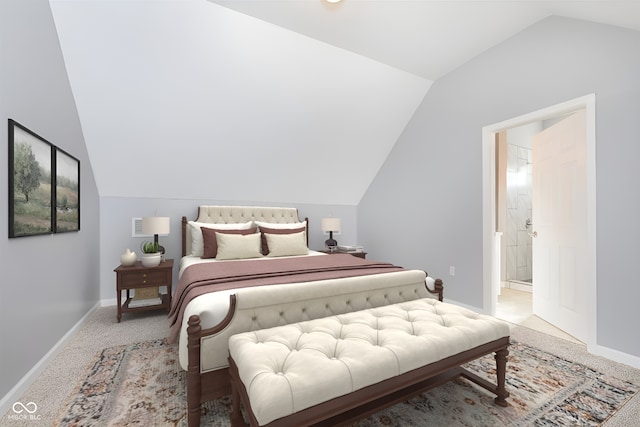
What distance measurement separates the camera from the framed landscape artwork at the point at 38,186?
165 centimetres

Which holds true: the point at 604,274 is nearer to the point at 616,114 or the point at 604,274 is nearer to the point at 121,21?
the point at 616,114

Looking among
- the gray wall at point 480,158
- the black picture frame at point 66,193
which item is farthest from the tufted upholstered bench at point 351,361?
the black picture frame at point 66,193

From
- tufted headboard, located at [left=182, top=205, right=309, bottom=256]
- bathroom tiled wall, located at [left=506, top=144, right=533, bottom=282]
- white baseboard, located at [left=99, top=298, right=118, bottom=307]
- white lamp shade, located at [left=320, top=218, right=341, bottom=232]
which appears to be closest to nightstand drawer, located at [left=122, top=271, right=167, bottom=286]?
tufted headboard, located at [left=182, top=205, right=309, bottom=256]

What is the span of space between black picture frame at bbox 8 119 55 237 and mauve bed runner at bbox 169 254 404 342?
100 cm

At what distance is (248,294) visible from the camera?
5.23 ft

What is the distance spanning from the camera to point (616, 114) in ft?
6.97

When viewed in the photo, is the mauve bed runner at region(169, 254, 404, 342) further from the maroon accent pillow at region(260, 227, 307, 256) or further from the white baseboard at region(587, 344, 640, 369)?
the white baseboard at region(587, 344, 640, 369)

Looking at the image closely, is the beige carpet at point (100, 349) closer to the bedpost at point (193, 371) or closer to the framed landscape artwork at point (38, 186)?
the bedpost at point (193, 371)

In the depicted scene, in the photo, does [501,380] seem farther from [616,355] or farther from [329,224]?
[329,224]

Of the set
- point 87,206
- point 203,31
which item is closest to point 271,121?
point 203,31

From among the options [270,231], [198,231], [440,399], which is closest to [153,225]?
[198,231]

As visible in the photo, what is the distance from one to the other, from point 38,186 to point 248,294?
1671 millimetres

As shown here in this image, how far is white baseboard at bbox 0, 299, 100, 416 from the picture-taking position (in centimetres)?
154

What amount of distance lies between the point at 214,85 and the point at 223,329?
238 centimetres
